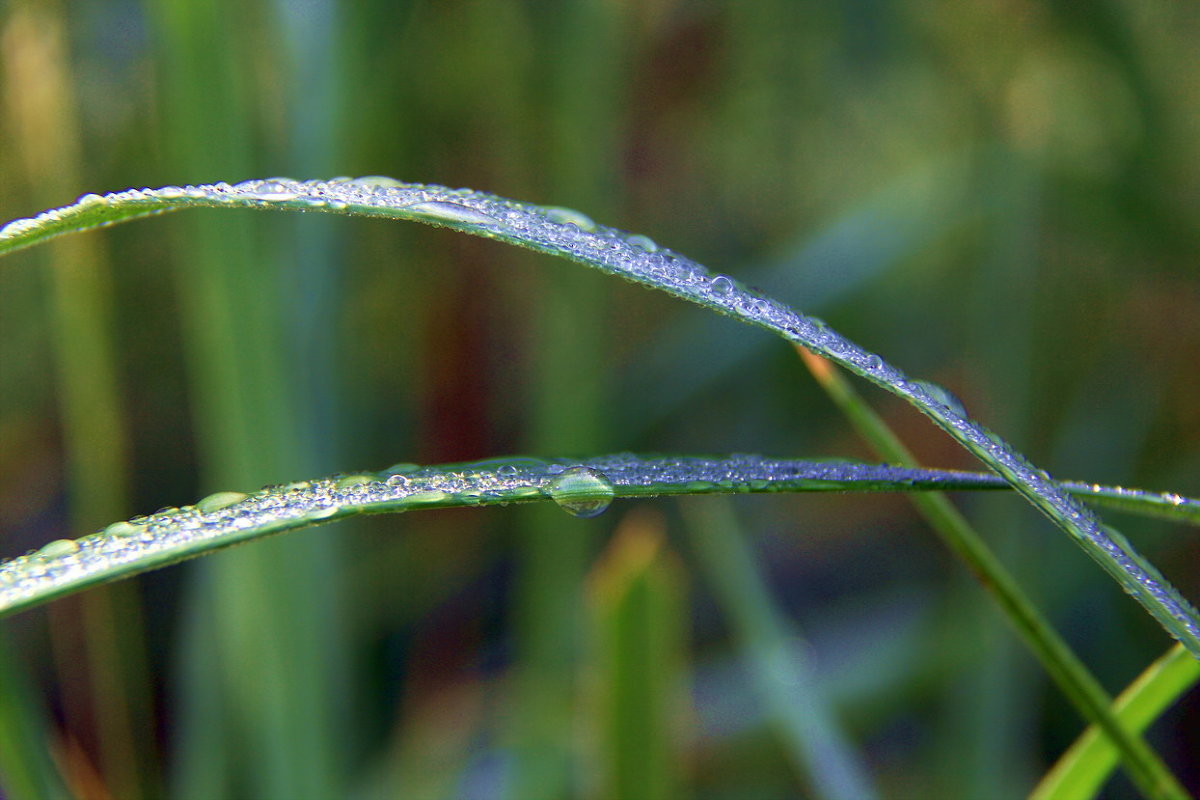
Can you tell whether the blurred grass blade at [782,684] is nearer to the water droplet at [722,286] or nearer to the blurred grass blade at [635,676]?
the blurred grass blade at [635,676]

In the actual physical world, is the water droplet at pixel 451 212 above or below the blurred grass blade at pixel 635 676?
below

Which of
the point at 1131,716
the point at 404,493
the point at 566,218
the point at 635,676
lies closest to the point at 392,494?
the point at 404,493

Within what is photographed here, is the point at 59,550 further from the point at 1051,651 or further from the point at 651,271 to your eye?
the point at 1051,651

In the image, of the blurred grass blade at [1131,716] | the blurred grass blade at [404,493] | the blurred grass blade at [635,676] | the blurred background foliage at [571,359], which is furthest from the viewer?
the blurred background foliage at [571,359]

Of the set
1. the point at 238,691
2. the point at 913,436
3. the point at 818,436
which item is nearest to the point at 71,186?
the point at 238,691

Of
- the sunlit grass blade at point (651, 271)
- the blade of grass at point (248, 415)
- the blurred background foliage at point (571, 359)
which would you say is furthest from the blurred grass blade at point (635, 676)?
the sunlit grass blade at point (651, 271)
